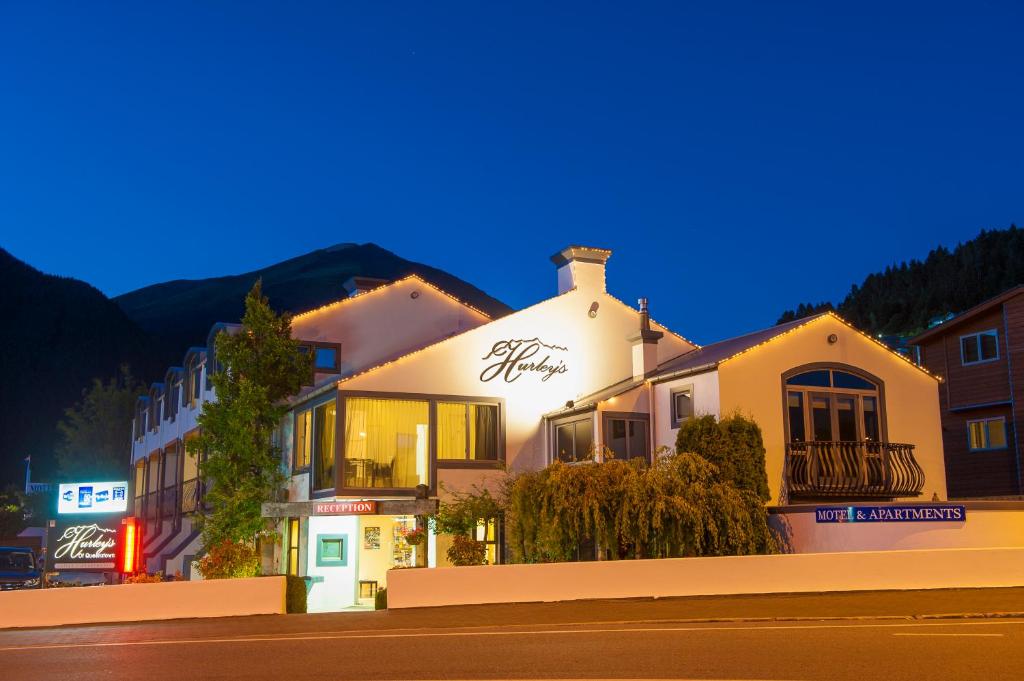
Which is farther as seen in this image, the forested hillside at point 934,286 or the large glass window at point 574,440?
the forested hillside at point 934,286

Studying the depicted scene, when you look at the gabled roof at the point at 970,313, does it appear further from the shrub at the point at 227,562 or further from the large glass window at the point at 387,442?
the shrub at the point at 227,562

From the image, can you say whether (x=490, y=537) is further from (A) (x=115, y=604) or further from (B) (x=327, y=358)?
(A) (x=115, y=604)

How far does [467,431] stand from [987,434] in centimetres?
1886

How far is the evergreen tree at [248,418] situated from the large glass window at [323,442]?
151cm

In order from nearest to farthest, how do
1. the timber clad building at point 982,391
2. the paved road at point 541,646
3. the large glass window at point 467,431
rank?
1. the paved road at point 541,646
2. the large glass window at point 467,431
3. the timber clad building at point 982,391

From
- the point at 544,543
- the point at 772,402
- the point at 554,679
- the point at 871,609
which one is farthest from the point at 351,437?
the point at 554,679

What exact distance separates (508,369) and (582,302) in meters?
3.21

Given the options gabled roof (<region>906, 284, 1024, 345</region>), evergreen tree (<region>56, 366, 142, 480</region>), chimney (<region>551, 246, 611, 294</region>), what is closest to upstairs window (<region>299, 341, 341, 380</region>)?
chimney (<region>551, 246, 611, 294</region>)

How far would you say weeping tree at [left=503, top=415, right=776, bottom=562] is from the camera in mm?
21938

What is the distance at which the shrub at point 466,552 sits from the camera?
22.0 metres

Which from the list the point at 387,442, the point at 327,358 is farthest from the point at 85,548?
the point at 387,442

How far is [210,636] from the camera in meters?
16.0

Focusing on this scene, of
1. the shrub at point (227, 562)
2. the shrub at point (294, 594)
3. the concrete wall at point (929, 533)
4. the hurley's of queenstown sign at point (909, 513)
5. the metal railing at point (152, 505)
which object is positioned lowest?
the shrub at point (294, 594)

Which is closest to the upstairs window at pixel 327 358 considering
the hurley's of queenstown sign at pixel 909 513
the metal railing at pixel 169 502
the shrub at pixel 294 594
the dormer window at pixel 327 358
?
the dormer window at pixel 327 358
